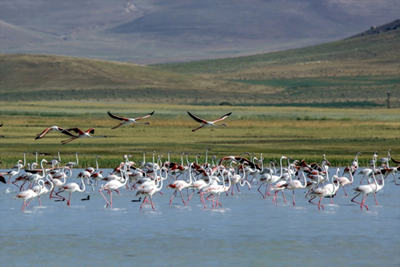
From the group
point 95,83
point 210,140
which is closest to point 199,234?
point 210,140

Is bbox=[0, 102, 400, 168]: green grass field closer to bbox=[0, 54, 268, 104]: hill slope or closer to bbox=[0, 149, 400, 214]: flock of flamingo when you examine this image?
bbox=[0, 149, 400, 214]: flock of flamingo

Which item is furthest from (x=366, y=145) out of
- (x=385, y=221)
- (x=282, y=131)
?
(x=385, y=221)

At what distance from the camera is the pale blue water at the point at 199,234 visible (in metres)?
15.1

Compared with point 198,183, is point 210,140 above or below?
below

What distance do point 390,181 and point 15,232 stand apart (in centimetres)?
1668

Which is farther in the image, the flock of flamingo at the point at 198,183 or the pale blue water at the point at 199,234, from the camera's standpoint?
the flock of flamingo at the point at 198,183

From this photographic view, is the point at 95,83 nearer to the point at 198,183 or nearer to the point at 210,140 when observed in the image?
the point at 210,140

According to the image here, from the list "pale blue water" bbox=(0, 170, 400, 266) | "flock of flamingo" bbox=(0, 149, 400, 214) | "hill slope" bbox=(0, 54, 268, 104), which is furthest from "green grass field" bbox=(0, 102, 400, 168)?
"hill slope" bbox=(0, 54, 268, 104)

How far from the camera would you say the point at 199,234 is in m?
17.8

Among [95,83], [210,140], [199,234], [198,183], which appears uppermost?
[95,83]

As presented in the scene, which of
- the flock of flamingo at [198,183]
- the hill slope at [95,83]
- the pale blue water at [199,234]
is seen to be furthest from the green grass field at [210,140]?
the hill slope at [95,83]

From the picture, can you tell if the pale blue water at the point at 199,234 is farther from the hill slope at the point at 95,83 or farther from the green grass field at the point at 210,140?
the hill slope at the point at 95,83

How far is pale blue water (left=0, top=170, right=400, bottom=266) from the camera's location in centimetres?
1514

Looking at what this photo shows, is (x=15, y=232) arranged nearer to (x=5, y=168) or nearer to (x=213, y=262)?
(x=213, y=262)
